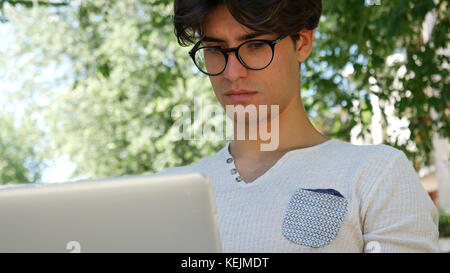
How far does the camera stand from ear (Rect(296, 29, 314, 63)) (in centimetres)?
200

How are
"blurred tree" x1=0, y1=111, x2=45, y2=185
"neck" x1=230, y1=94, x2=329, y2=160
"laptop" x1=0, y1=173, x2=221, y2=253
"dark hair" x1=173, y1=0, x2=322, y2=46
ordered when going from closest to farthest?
"laptop" x1=0, y1=173, x2=221, y2=253 → "dark hair" x1=173, y1=0, x2=322, y2=46 → "neck" x1=230, y1=94, x2=329, y2=160 → "blurred tree" x1=0, y1=111, x2=45, y2=185

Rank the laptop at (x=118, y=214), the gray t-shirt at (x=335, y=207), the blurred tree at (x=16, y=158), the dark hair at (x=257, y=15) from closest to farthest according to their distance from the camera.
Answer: the laptop at (x=118, y=214) < the gray t-shirt at (x=335, y=207) < the dark hair at (x=257, y=15) < the blurred tree at (x=16, y=158)

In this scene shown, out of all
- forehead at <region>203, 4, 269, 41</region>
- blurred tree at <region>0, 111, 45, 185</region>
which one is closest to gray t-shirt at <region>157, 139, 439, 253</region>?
forehead at <region>203, 4, 269, 41</region>

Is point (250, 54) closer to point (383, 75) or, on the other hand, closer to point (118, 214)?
point (118, 214)

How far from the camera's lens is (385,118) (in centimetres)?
475

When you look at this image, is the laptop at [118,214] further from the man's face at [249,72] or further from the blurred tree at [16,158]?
the blurred tree at [16,158]

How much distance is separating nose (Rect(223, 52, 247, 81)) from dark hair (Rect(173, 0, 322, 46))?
112mm

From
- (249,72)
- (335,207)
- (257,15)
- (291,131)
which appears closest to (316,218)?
(335,207)

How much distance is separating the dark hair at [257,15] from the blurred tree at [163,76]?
7.03 feet

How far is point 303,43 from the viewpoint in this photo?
6.64 feet

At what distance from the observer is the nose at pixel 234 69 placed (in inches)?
73.3

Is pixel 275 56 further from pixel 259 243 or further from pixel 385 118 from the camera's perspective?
pixel 385 118

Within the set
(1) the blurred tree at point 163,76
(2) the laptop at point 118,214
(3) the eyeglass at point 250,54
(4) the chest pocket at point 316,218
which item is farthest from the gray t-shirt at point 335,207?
(1) the blurred tree at point 163,76

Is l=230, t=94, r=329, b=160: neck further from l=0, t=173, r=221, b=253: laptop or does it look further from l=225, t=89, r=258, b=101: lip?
l=0, t=173, r=221, b=253: laptop
